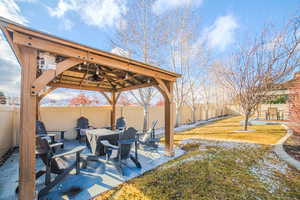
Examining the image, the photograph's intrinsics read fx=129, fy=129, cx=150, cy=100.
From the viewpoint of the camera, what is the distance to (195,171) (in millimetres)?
3154

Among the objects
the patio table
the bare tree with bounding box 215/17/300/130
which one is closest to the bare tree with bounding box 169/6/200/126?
the bare tree with bounding box 215/17/300/130

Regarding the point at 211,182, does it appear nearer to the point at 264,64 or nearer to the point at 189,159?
the point at 189,159

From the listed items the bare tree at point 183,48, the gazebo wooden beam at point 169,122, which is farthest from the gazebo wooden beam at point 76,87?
the bare tree at point 183,48

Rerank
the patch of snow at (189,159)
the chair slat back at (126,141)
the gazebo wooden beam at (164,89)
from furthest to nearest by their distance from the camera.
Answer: the gazebo wooden beam at (164,89) → the patch of snow at (189,159) → the chair slat back at (126,141)

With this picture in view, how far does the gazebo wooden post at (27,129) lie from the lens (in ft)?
6.46

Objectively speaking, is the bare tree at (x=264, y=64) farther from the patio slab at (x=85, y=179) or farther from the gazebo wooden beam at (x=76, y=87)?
the gazebo wooden beam at (x=76, y=87)

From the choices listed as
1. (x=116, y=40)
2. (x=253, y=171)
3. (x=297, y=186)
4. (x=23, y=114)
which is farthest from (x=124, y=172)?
(x=116, y=40)

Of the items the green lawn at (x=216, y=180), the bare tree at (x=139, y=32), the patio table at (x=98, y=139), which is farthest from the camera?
the bare tree at (x=139, y=32)

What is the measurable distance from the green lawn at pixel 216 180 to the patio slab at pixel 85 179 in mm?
256

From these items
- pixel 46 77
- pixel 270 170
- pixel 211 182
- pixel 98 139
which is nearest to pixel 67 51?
pixel 46 77

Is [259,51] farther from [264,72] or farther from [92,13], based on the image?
[92,13]

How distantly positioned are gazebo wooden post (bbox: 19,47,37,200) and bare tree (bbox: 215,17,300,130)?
926cm

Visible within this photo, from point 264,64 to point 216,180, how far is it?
25.1ft

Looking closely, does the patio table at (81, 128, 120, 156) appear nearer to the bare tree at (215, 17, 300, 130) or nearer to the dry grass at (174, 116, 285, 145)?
the dry grass at (174, 116, 285, 145)
